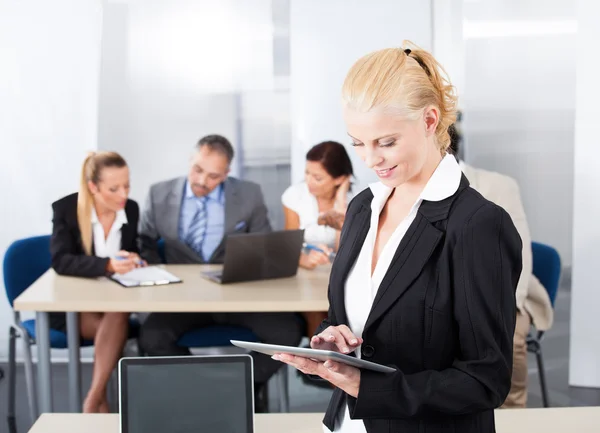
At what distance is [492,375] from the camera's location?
1.45 metres

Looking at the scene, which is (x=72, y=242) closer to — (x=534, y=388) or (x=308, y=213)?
(x=308, y=213)

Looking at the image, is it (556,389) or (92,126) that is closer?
(556,389)

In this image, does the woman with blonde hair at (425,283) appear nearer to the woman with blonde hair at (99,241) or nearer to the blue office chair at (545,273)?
the woman with blonde hair at (99,241)

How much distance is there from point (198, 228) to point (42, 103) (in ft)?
4.47

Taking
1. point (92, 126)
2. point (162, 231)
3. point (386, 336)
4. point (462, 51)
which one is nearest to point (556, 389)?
point (462, 51)

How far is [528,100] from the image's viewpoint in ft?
16.5

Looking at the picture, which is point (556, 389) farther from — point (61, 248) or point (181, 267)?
point (61, 248)

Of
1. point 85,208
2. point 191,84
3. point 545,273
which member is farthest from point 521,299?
point 191,84

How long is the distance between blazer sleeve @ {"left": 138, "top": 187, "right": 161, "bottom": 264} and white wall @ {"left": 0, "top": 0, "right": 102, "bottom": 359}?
72 cm

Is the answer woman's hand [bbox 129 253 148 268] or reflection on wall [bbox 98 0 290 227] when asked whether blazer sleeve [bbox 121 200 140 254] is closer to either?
woman's hand [bbox 129 253 148 268]

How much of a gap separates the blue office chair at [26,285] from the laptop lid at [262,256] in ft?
2.44

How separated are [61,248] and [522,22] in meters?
3.07

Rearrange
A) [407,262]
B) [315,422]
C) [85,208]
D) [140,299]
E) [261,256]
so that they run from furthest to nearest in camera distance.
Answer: [85,208] < [261,256] < [140,299] < [315,422] < [407,262]

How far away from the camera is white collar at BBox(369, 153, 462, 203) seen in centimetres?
151
